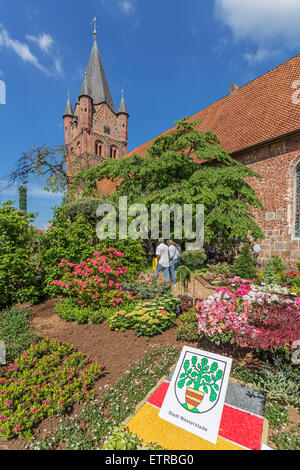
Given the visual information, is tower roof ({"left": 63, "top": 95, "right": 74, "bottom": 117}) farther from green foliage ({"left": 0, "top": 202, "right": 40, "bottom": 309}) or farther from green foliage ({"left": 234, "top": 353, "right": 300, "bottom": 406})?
green foliage ({"left": 234, "top": 353, "right": 300, "bottom": 406})

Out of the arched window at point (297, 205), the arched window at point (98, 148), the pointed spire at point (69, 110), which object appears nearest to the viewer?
the arched window at point (297, 205)

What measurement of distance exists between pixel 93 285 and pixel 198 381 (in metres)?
3.76

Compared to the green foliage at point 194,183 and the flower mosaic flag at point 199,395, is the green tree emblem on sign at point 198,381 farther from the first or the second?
the green foliage at point 194,183

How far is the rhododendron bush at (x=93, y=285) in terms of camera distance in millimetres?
5363

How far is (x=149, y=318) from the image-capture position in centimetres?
417

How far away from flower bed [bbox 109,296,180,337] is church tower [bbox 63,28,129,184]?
78.4 ft

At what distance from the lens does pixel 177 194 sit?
8.28 m

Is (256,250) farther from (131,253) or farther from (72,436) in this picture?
(72,436)

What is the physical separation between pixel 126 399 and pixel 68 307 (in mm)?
3282

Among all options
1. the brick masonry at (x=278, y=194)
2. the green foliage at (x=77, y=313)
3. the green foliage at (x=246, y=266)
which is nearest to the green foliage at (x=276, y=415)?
the green foliage at (x=77, y=313)

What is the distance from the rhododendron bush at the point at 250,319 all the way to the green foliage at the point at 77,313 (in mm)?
2568

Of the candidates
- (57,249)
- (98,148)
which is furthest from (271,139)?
(98,148)

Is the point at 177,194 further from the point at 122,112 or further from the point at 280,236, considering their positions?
the point at 122,112
